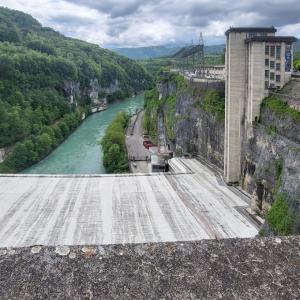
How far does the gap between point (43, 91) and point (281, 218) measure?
2885 inches

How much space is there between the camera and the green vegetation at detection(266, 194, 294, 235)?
1831 centimetres

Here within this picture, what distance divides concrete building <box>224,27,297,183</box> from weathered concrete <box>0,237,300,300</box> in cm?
2601

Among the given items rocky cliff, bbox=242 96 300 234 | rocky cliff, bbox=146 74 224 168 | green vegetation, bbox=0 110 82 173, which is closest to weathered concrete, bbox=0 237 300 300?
rocky cliff, bbox=242 96 300 234

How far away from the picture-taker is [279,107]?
25.9 meters

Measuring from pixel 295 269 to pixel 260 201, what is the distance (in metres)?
22.5

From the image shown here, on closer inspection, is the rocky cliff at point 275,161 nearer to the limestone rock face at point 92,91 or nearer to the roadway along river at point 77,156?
the roadway along river at point 77,156

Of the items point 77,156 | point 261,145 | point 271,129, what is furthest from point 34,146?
point 271,129

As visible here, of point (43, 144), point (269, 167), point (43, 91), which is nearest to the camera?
point (269, 167)

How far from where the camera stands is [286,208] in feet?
62.8

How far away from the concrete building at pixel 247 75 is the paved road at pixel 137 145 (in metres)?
14.1

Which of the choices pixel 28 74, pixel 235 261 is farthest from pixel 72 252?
pixel 28 74

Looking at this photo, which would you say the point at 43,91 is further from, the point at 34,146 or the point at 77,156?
the point at 77,156

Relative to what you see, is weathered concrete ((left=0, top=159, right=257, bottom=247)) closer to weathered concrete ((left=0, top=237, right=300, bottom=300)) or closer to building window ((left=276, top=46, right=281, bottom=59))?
building window ((left=276, top=46, right=281, bottom=59))

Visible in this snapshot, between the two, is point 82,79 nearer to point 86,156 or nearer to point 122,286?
point 86,156
